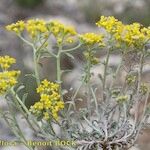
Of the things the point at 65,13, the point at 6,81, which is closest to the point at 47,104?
the point at 6,81

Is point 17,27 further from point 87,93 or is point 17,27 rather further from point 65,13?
point 65,13

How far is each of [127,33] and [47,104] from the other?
0.25 metres

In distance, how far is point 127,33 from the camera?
3.95ft

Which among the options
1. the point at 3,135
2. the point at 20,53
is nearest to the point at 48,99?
the point at 3,135

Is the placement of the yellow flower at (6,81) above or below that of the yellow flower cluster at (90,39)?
below

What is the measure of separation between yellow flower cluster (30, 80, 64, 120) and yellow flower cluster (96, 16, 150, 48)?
0.19 meters

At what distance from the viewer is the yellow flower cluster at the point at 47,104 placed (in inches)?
46.0

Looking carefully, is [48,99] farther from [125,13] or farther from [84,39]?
[125,13]

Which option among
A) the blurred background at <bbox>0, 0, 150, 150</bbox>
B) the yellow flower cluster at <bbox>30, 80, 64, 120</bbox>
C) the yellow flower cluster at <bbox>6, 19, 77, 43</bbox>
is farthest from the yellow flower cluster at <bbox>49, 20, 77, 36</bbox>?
the blurred background at <bbox>0, 0, 150, 150</bbox>

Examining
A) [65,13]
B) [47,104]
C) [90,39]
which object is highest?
[65,13]

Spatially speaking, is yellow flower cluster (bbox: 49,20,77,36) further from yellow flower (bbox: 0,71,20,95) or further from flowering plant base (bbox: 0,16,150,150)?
yellow flower (bbox: 0,71,20,95)

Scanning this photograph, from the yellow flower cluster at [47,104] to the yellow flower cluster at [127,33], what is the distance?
19cm

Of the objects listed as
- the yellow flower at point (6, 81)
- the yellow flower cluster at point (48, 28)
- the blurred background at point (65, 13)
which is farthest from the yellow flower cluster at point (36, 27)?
the blurred background at point (65, 13)

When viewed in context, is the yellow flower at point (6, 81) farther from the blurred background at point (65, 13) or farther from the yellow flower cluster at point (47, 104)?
the blurred background at point (65, 13)
